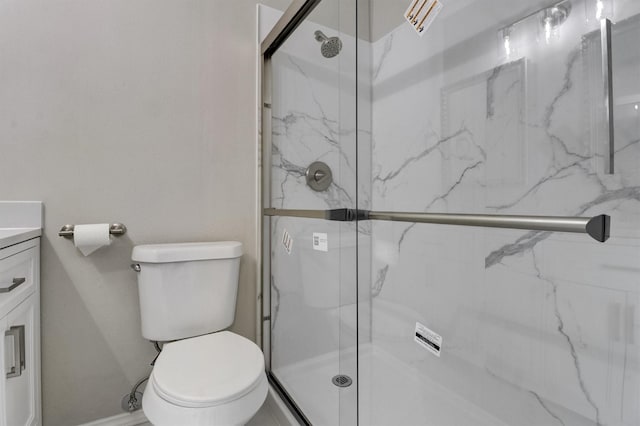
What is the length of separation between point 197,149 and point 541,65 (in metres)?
1.30

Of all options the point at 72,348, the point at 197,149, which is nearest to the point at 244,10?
the point at 197,149

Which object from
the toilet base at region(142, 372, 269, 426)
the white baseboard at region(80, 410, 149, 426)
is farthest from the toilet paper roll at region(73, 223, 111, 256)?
the white baseboard at region(80, 410, 149, 426)

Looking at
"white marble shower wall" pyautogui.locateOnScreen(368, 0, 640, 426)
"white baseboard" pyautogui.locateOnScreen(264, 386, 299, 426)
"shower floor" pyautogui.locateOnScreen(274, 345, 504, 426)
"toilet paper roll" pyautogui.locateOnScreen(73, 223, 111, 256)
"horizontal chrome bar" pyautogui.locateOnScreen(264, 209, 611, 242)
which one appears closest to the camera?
"horizontal chrome bar" pyautogui.locateOnScreen(264, 209, 611, 242)

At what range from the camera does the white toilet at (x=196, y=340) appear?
0.91 meters

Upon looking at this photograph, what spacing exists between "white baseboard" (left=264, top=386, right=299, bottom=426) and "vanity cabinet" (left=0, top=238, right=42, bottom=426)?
0.84 meters

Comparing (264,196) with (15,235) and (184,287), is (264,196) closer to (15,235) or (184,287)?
(184,287)

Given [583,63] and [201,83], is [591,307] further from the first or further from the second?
[201,83]

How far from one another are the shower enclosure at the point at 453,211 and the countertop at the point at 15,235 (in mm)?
861

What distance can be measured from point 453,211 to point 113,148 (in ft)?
4.34

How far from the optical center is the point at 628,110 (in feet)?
2.29

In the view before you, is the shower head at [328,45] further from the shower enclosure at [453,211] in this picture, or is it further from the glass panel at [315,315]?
the glass panel at [315,315]

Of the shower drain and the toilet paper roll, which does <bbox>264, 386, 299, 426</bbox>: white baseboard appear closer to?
the shower drain

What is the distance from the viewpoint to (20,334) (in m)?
1.03

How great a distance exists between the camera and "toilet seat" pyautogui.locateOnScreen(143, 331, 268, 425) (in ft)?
2.93
